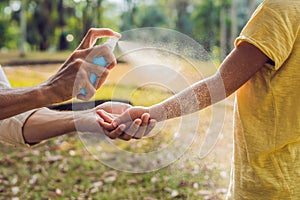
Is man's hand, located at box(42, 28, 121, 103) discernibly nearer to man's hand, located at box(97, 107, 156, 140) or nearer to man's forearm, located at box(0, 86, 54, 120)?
man's forearm, located at box(0, 86, 54, 120)

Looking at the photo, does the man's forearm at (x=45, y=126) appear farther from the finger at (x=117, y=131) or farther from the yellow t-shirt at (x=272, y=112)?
the yellow t-shirt at (x=272, y=112)

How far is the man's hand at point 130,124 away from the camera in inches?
68.7

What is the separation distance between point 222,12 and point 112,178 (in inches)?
704

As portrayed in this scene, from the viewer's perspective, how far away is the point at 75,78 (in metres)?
1.60

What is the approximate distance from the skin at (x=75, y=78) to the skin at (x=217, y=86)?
0.23 metres

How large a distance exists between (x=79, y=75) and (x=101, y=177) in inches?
113

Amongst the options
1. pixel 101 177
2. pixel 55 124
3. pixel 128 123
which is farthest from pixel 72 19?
pixel 128 123

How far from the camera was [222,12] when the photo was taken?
21.2 m

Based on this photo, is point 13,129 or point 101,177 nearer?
point 13,129

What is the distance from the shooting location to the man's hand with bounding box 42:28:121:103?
159cm

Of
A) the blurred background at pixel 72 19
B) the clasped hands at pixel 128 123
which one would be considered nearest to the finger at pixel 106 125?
the clasped hands at pixel 128 123

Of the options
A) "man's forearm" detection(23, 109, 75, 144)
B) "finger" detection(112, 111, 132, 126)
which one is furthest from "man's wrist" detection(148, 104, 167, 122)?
"man's forearm" detection(23, 109, 75, 144)

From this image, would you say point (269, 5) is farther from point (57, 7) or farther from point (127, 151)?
point (57, 7)

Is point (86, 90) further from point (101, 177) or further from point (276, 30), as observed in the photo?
point (101, 177)
